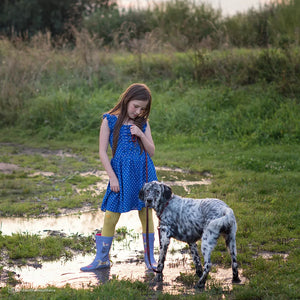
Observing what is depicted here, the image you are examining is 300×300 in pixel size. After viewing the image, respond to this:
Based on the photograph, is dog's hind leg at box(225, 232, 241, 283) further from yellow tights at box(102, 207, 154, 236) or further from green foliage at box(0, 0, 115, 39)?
green foliage at box(0, 0, 115, 39)

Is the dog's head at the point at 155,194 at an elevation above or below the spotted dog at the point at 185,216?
above

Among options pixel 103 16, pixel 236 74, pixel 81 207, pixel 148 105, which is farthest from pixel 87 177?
pixel 103 16

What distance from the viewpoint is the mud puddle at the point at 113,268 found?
16.7 feet

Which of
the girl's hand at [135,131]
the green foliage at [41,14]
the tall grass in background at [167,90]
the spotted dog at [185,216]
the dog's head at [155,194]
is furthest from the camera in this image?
the green foliage at [41,14]

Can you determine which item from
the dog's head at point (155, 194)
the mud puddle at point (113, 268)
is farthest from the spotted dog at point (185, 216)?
the mud puddle at point (113, 268)

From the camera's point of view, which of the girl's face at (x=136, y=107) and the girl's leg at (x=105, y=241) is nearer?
the girl's face at (x=136, y=107)

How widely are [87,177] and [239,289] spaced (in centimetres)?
581

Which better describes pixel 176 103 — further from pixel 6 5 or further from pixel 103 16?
pixel 6 5

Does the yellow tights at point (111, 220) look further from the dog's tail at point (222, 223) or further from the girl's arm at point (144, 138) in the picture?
the dog's tail at point (222, 223)

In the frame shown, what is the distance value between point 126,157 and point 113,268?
1303mm

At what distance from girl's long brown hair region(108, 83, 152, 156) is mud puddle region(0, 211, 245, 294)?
1.37m

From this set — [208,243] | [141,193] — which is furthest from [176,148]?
[208,243]

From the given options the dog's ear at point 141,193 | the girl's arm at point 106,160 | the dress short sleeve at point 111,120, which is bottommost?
the dog's ear at point 141,193

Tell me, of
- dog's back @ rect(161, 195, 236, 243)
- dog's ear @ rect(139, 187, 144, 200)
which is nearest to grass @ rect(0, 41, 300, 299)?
dog's back @ rect(161, 195, 236, 243)
